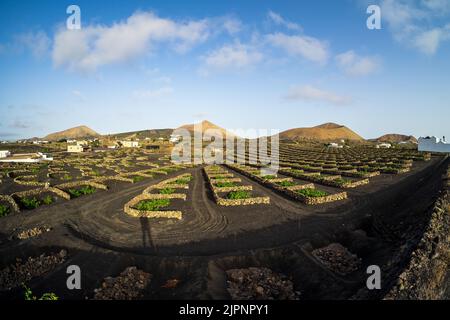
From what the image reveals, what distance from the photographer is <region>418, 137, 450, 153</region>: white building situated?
7594 centimetres

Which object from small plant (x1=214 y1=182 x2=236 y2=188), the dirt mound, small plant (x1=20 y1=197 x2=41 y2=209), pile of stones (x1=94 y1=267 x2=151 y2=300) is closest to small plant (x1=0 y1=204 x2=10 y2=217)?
small plant (x1=20 y1=197 x2=41 y2=209)

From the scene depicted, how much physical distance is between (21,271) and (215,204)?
52.3 ft

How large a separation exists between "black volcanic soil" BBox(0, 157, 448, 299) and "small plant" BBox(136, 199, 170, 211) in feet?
6.07

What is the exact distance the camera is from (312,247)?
15.7 m

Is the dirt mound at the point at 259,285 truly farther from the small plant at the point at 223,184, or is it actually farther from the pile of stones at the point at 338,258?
the small plant at the point at 223,184

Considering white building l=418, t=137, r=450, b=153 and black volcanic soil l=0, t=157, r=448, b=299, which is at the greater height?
white building l=418, t=137, r=450, b=153

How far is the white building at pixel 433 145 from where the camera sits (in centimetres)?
7594

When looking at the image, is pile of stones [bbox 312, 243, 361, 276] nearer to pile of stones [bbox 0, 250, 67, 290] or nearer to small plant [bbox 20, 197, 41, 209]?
pile of stones [bbox 0, 250, 67, 290]

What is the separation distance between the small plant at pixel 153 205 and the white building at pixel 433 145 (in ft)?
284

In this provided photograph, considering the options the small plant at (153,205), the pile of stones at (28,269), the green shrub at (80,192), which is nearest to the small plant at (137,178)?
the green shrub at (80,192)

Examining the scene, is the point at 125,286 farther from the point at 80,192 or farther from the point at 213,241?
the point at 80,192

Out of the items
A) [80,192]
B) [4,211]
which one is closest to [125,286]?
[4,211]

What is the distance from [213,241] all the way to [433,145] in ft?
306
